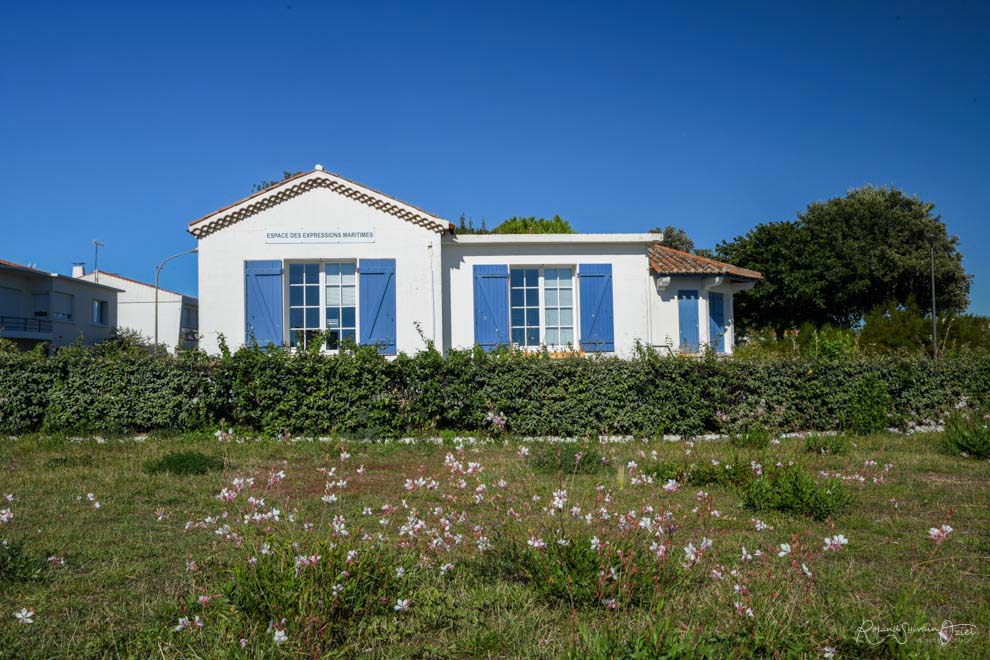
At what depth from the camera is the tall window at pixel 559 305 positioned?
52.2 feet

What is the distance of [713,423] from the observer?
11109mm

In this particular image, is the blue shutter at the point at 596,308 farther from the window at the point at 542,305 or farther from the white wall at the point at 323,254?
the white wall at the point at 323,254

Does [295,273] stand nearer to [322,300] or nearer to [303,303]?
[303,303]

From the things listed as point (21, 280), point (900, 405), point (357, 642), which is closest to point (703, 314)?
point (900, 405)

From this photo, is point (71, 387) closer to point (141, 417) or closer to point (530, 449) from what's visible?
point (141, 417)

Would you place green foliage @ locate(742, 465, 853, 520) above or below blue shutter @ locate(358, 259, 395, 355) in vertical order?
below

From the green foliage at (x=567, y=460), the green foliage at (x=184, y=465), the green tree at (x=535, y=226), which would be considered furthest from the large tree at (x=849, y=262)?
the green foliage at (x=184, y=465)

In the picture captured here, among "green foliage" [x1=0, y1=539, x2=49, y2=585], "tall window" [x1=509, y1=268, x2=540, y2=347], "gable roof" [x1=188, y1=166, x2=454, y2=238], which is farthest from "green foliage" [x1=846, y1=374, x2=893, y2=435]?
"green foliage" [x1=0, y1=539, x2=49, y2=585]

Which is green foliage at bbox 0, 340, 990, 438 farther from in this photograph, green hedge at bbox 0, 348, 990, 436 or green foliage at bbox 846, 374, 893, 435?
green foliage at bbox 846, 374, 893, 435

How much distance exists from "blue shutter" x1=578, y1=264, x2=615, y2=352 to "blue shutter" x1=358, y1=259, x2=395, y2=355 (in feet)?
14.6

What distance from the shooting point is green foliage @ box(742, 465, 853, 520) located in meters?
5.43

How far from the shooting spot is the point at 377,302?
48.6ft

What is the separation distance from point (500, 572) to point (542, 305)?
12.2 m

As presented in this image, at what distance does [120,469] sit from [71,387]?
3933 mm
